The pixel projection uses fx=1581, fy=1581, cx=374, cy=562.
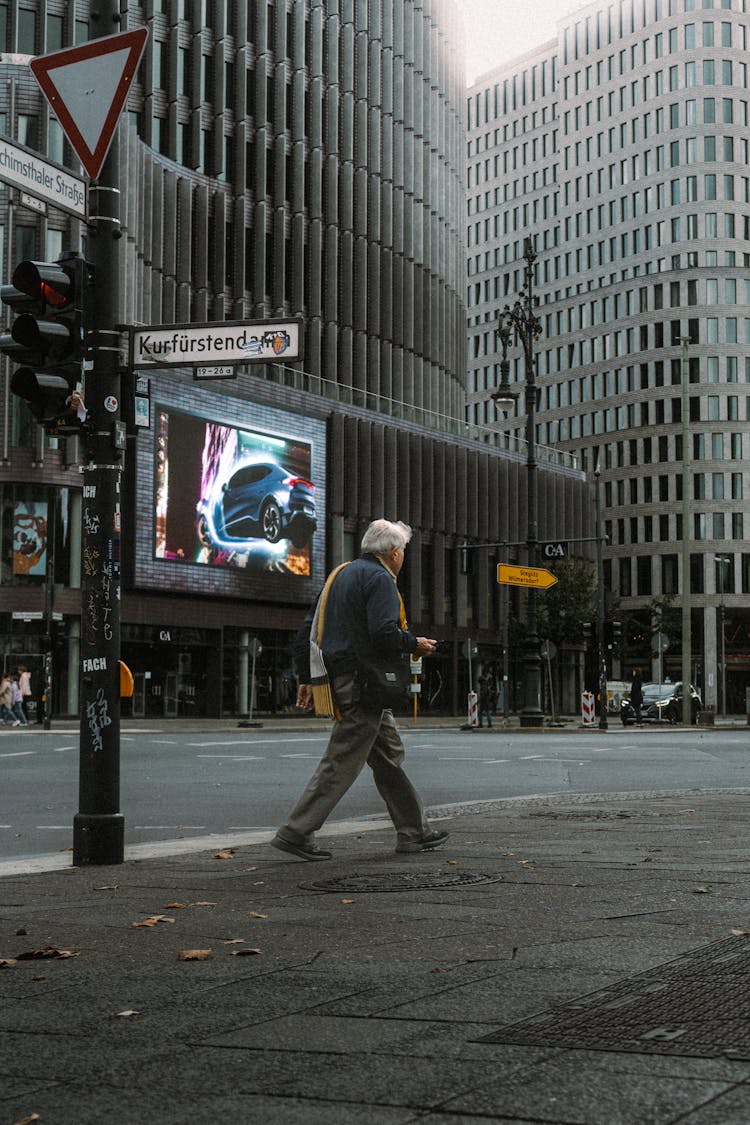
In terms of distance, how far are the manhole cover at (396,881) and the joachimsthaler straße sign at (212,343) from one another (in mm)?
3078

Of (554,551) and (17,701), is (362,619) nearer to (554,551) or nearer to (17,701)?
(554,551)

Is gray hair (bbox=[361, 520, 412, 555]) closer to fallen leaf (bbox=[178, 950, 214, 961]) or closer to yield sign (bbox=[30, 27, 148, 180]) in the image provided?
yield sign (bbox=[30, 27, 148, 180])

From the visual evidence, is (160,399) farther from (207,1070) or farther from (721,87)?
(721,87)

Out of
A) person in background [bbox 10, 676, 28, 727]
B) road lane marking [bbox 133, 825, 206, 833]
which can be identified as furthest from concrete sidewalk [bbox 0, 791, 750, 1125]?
person in background [bbox 10, 676, 28, 727]

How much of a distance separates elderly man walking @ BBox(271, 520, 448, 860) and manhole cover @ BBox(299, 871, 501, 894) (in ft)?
2.74

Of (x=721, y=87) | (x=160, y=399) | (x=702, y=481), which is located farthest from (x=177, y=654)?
(x=721, y=87)

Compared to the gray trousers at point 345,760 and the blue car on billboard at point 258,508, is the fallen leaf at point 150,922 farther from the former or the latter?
the blue car on billboard at point 258,508

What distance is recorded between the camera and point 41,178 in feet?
29.2

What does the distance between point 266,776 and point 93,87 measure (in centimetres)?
1246

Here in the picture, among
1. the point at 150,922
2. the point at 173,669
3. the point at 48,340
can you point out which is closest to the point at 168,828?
the point at 48,340

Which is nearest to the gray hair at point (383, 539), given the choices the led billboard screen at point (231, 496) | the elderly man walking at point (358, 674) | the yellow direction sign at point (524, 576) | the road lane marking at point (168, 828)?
the elderly man walking at point (358, 674)

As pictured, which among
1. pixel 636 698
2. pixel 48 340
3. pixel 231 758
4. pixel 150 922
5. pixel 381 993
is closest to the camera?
pixel 381 993

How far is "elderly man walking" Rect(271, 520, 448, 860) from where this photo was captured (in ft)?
28.7

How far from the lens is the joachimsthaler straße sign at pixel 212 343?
926 cm
